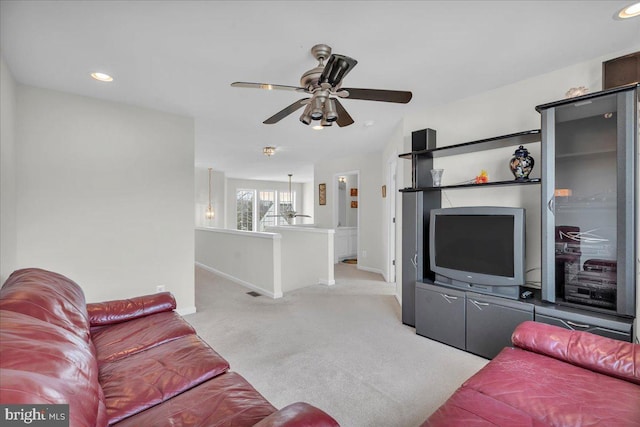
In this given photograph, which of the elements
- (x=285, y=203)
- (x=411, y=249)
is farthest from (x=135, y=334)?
(x=285, y=203)

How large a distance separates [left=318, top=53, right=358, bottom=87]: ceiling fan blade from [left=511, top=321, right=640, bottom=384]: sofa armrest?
1.84 m

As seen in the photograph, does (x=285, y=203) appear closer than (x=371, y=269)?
No

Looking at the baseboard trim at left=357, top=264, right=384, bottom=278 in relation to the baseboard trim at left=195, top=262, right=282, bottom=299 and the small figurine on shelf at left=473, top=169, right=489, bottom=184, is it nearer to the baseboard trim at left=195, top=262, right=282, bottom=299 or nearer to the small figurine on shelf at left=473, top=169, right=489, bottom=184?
the baseboard trim at left=195, top=262, right=282, bottom=299

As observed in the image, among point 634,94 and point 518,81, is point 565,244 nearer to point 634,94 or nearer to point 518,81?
point 634,94

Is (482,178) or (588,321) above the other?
(482,178)

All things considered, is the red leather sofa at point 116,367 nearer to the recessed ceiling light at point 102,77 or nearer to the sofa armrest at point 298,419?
the sofa armrest at point 298,419

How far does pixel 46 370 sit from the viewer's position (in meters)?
0.80

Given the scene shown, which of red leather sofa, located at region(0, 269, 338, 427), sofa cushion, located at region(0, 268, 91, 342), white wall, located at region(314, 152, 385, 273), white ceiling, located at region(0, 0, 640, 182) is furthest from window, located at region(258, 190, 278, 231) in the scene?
sofa cushion, located at region(0, 268, 91, 342)

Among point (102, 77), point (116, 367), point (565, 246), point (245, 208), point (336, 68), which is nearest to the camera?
point (116, 367)

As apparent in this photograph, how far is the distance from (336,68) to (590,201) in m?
2.07

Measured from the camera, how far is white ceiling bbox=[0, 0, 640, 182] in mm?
1684

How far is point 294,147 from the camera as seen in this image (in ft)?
17.7

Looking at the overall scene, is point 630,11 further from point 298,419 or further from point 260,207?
point 260,207

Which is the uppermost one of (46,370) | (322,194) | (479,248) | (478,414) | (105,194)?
(322,194)
